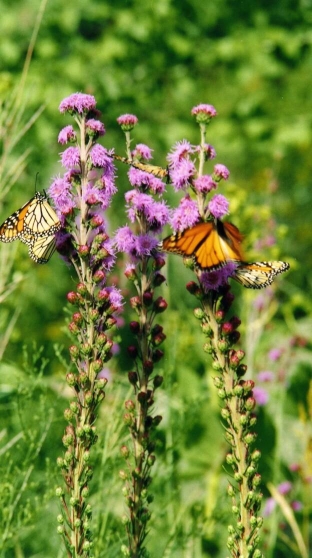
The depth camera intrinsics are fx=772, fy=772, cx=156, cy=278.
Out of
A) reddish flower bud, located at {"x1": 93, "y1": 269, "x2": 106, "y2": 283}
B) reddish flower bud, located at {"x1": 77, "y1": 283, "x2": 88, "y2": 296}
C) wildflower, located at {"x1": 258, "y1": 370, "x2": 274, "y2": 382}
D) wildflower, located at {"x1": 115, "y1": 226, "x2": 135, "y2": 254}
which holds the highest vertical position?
wildflower, located at {"x1": 258, "y1": 370, "x2": 274, "y2": 382}

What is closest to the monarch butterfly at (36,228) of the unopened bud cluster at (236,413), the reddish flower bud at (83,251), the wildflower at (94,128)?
the reddish flower bud at (83,251)

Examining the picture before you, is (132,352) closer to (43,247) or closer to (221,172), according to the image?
(43,247)

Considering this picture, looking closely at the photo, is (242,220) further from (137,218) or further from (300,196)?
(300,196)

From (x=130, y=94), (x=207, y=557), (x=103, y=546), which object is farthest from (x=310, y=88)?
(x=103, y=546)

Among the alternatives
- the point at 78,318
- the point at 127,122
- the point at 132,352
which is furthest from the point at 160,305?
the point at 127,122

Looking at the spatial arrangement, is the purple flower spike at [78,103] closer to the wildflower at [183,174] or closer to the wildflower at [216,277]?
the wildflower at [183,174]

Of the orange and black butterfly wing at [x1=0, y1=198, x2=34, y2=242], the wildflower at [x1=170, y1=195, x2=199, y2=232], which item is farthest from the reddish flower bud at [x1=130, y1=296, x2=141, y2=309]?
the orange and black butterfly wing at [x1=0, y1=198, x2=34, y2=242]

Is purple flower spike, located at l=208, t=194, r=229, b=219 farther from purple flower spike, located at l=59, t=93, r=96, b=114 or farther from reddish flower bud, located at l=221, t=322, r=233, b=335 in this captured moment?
purple flower spike, located at l=59, t=93, r=96, b=114
